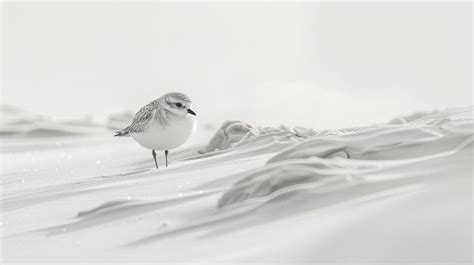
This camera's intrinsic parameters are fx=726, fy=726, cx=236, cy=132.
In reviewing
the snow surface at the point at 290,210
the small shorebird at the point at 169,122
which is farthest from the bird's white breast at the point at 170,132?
the snow surface at the point at 290,210

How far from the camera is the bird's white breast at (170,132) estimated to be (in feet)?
20.3

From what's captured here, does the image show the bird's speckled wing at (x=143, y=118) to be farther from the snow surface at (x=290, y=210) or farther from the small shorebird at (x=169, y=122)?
the snow surface at (x=290, y=210)

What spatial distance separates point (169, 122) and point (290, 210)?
9.22 ft

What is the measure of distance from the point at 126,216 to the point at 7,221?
1.05m

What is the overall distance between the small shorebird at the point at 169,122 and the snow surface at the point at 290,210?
108 centimetres

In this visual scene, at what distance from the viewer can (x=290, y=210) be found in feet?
11.7

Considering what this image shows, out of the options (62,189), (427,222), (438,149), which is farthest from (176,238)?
(62,189)

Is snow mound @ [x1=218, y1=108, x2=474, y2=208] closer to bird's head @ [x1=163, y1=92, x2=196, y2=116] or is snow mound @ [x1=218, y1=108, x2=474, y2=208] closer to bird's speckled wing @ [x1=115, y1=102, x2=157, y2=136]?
bird's head @ [x1=163, y1=92, x2=196, y2=116]

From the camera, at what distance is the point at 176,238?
354 cm

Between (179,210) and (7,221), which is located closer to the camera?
(179,210)

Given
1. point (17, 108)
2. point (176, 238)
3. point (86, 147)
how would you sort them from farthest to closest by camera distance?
point (17, 108) → point (86, 147) → point (176, 238)

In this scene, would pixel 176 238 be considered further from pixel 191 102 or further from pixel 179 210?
pixel 191 102

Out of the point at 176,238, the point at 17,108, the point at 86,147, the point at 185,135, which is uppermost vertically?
the point at 17,108

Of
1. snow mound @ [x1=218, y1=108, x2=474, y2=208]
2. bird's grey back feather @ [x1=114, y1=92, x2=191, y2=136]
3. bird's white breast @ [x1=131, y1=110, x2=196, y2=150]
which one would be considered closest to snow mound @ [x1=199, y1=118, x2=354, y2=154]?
bird's white breast @ [x1=131, y1=110, x2=196, y2=150]
